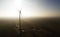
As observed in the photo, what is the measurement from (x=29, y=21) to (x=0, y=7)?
1.95ft

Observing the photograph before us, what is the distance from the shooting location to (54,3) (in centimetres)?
142

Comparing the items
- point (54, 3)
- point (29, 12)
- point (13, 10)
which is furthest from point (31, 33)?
point (54, 3)

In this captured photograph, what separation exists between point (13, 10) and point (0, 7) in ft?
0.82

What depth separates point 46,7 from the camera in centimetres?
144

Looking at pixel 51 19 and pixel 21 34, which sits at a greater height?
pixel 51 19

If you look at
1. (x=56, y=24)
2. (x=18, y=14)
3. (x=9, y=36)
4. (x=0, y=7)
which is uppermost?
(x=0, y=7)

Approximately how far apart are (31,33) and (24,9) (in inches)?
17.8

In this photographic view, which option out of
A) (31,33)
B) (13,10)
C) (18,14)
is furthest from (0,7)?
(31,33)

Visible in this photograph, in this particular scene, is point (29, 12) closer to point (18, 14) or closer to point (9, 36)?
point (18, 14)

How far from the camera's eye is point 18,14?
142cm

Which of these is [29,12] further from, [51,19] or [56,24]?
[56,24]

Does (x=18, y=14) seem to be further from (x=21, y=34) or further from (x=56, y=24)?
(x=56, y=24)

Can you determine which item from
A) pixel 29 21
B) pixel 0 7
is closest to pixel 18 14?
pixel 29 21

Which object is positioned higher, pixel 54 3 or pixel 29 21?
pixel 54 3
